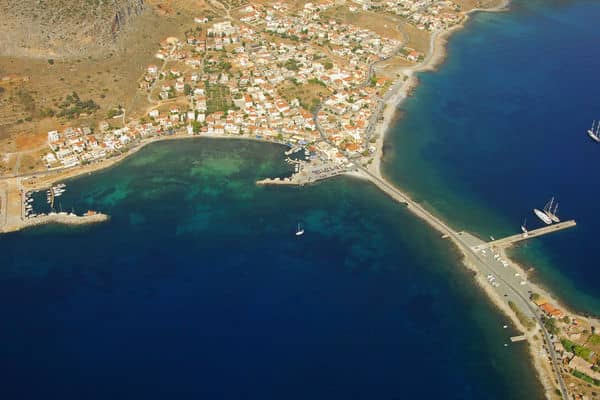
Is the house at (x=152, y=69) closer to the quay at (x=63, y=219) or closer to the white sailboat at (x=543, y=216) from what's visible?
the quay at (x=63, y=219)

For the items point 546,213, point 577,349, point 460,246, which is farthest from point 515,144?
point 577,349

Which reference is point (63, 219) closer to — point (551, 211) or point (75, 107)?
point (75, 107)

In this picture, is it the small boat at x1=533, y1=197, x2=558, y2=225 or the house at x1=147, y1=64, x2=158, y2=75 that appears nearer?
the small boat at x1=533, y1=197, x2=558, y2=225

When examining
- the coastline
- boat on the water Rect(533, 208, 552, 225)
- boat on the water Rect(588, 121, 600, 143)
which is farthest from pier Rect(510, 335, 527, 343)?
boat on the water Rect(588, 121, 600, 143)

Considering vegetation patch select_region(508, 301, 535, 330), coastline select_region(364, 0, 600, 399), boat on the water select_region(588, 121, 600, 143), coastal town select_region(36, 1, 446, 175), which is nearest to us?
coastline select_region(364, 0, 600, 399)

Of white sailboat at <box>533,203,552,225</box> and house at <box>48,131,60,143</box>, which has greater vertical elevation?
house at <box>48,131,60,143</box>

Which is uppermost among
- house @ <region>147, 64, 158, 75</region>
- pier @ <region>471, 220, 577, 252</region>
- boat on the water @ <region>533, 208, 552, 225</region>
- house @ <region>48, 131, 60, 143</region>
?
house @ <region>147, 64, 158, 75</region>

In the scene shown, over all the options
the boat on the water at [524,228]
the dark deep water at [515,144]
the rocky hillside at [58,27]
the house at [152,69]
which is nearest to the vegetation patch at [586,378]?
the dark deep water at [515,144]

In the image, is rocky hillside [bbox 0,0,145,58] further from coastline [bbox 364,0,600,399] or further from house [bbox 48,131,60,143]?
coastline [bbox 364,0,600,399]
